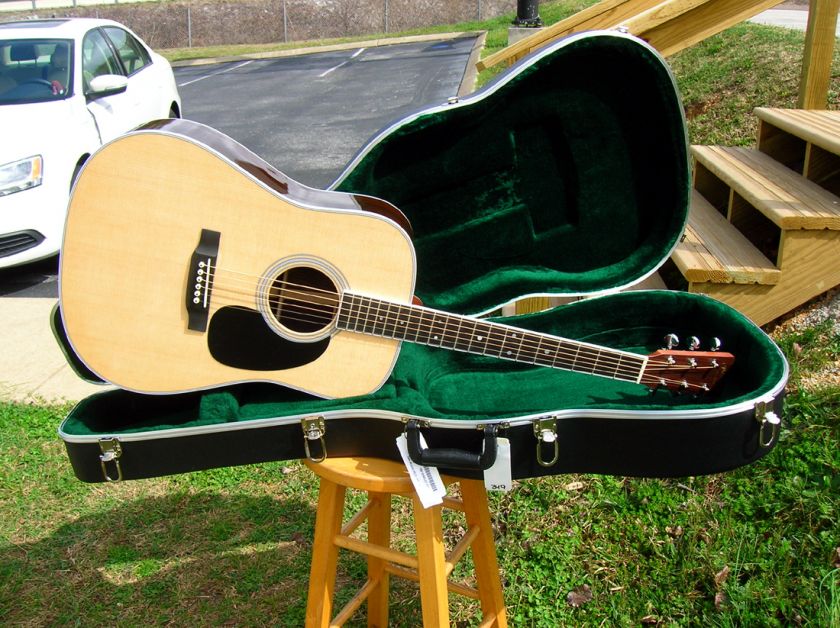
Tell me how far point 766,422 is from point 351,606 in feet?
3.70

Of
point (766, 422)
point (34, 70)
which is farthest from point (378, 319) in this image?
point (34, 70)

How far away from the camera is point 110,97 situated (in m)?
5.30

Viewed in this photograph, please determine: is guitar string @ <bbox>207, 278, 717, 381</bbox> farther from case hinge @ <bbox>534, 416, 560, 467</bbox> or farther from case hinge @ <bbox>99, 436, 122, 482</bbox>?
case hinge @ <bbox>99, 436, 122, 482</bbox>

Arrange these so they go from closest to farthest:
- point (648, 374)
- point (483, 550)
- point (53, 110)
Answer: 1. point (648, 374)
2. point (483, 550)
3. point (53, 110)

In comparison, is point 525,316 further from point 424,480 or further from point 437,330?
point 424,480

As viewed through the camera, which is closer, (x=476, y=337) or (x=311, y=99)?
(x=476, y=337)

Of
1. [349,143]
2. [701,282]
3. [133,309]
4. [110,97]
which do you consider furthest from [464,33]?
[133,309]

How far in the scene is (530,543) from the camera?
248cm

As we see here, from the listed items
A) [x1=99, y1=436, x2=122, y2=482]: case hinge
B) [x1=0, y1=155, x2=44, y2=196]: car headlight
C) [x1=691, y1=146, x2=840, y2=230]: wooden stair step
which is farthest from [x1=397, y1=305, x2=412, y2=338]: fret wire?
[x1=0, y1=155, x2=44, y2=196]: car headlight

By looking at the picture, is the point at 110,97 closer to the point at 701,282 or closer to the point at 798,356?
the point at 701,282

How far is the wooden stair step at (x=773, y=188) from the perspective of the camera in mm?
2467

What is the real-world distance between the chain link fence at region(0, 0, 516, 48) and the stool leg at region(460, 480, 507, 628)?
2084cm

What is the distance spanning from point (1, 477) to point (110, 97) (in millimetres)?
3244

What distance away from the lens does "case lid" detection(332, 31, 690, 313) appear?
6.61 ft
